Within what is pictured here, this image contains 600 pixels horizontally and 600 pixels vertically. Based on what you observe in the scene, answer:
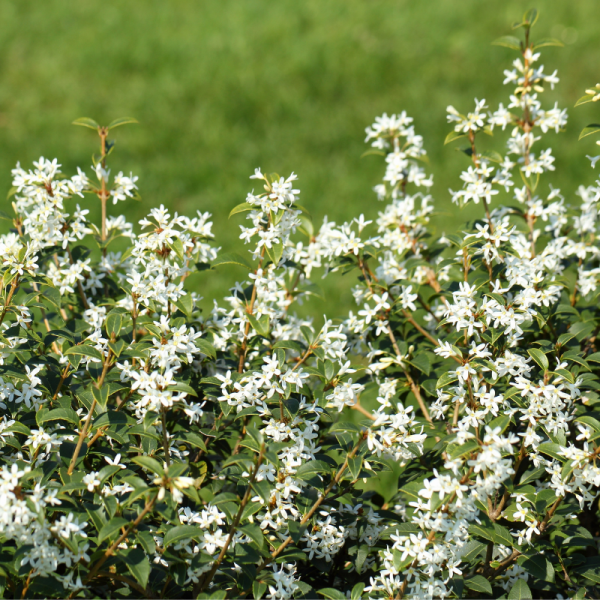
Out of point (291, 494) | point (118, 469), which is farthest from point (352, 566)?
point (118, 469)

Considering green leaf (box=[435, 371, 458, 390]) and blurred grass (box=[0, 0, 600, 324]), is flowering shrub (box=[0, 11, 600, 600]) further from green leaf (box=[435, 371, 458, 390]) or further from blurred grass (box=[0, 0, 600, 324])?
blurred grass (box=[0, 0, 600, 324])

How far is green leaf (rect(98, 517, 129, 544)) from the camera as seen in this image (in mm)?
1591

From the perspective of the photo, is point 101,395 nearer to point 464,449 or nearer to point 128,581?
point 128,581

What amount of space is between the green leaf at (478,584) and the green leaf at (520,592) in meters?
0.06

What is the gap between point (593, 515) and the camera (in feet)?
7.89

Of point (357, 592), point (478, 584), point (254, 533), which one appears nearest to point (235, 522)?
point (254, 533)

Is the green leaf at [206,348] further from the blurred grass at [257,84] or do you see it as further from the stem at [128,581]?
the blurred grass at [257,84]

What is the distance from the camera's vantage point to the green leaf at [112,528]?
159 centimetres

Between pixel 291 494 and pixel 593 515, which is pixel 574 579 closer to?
pixel 593 515

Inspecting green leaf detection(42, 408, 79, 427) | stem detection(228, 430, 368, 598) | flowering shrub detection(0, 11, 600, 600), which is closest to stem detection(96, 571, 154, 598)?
flowering shrub detection(0, 11, 600, 600)

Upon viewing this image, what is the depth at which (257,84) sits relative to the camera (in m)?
7.16

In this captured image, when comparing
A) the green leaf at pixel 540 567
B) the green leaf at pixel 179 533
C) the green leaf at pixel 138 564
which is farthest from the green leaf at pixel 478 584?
the green leaf at pixel 138 564

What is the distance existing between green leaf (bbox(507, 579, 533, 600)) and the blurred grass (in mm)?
3995

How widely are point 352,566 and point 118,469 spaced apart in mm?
810
